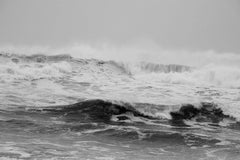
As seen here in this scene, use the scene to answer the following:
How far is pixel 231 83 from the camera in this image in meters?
30.7

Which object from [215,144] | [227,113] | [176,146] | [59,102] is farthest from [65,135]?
[227,113]

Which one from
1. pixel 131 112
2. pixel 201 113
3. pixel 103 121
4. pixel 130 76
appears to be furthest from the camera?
pixel 130 76

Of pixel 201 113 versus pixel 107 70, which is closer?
pixel 201 113

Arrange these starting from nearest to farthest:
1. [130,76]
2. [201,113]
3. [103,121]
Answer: [103,121] → [201,113] → [130,76]

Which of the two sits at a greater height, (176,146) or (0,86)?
(0,86)

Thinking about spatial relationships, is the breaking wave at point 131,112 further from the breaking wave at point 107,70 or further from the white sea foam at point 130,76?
the breaking wave at point 107,70

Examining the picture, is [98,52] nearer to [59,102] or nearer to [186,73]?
[186,73]

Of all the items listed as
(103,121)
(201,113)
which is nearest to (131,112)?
(103,121)

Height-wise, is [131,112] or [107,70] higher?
[107,70]

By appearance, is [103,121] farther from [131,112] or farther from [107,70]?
[107,70]

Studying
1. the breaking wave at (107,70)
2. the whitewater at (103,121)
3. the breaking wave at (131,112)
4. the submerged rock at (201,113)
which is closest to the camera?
the whitewater at (103,121)

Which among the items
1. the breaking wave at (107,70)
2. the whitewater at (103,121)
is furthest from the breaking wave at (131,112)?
the breaking wave at (107,70)

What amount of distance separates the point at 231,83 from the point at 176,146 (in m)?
22.2

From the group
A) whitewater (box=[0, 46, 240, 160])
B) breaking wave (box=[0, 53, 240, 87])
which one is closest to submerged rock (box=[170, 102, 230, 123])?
whitewater (box=[0, 46, 240, 160])
